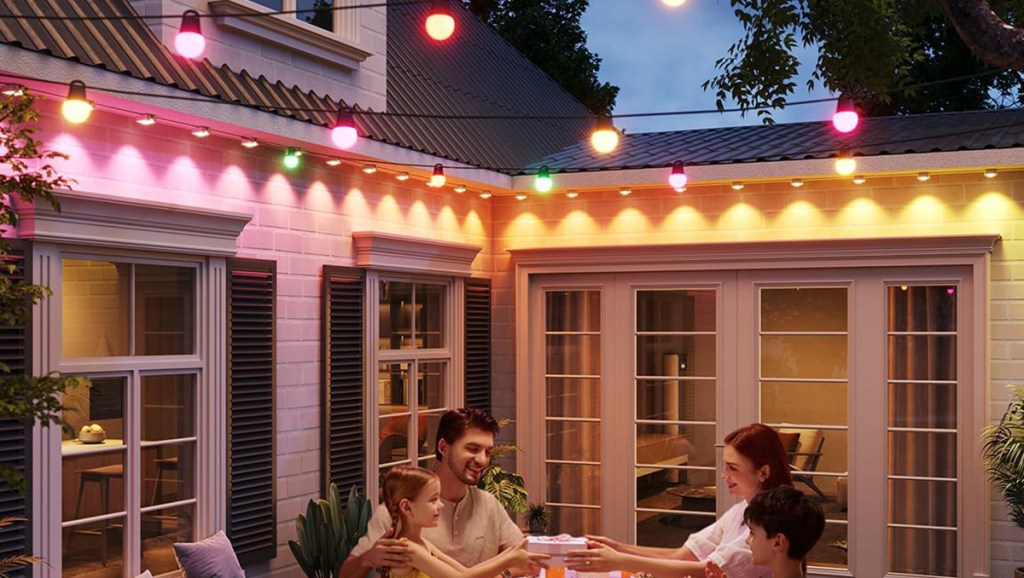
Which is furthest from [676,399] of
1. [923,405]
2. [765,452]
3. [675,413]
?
[765,452]

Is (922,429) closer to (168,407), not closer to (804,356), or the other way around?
(804,356)

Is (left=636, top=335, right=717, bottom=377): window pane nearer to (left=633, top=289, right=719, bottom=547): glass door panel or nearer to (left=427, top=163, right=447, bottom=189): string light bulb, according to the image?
(left=633, top=289, right=719, bottom=547): glass door panel

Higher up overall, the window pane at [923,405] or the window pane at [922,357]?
the window pane at [922,357]

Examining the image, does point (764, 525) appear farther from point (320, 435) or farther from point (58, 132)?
Answer: point (320, 435)

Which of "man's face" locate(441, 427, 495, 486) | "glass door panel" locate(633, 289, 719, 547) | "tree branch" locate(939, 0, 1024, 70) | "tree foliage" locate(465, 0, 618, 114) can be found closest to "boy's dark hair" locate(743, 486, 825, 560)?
"man's face" locate(441, 427, 495, 486)

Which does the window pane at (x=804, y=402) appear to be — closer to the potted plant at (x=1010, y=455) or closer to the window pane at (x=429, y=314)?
the potted plant at (x=1010, y=455)

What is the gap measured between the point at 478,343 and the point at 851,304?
2632mm

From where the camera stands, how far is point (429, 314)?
8617 mm

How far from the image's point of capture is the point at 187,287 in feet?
20.9

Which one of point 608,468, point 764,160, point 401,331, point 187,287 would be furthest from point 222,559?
point 764,160

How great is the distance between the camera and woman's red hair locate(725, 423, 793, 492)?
14.6 feet

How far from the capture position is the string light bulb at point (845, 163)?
7.89m

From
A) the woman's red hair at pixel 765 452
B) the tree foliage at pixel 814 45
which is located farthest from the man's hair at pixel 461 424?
the tree foliage at pixel 814 45

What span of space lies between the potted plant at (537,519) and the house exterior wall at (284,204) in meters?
2.28
